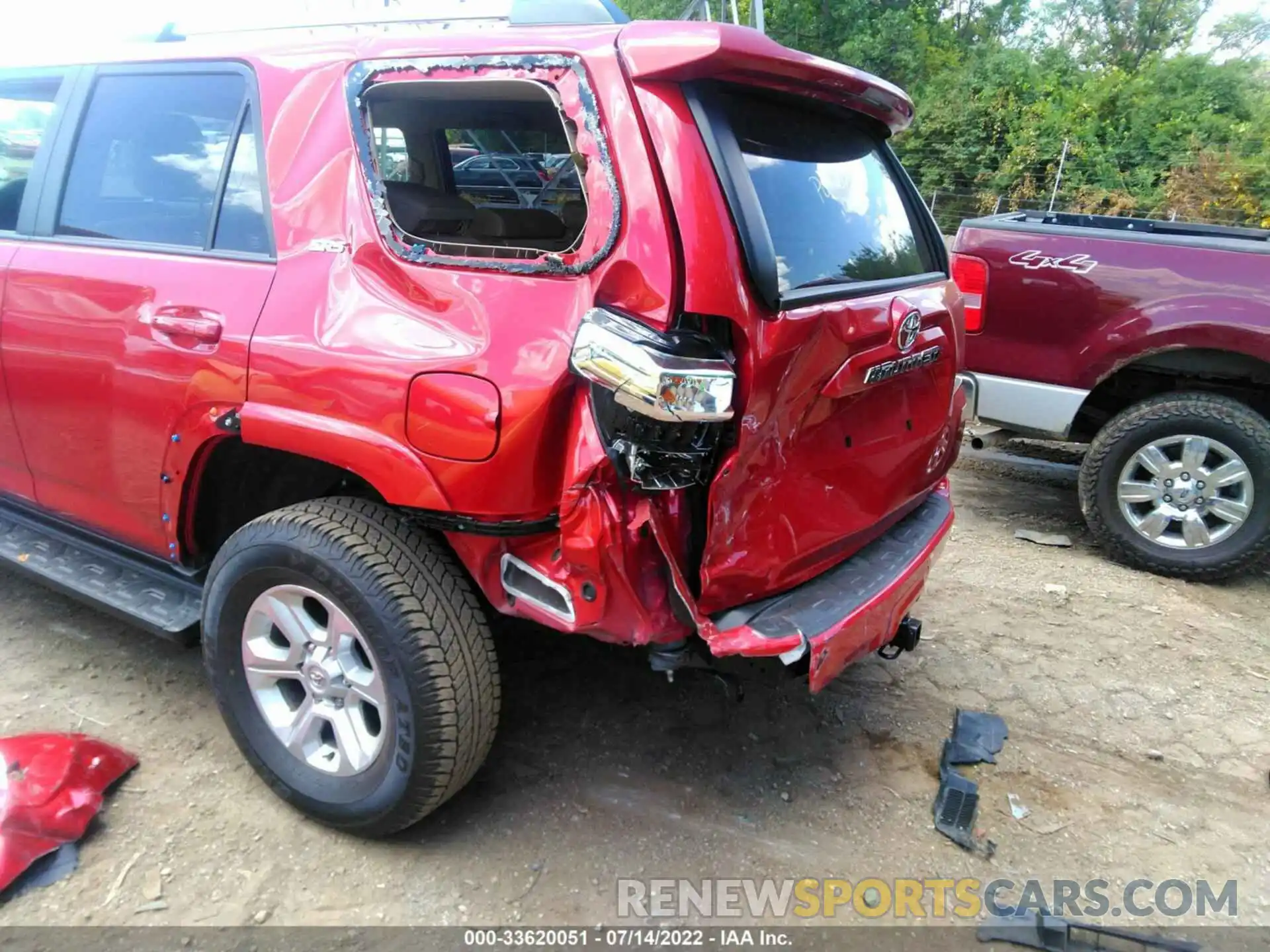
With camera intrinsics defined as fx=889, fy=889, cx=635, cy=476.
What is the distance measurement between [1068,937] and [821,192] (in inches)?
80.6

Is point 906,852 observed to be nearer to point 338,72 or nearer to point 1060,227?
point 338,72

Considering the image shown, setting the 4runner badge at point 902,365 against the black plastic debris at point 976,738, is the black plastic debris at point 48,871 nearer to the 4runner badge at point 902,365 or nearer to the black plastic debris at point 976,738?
the 4runner badge at point 902,365

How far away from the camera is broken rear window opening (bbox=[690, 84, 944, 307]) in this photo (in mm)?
2029

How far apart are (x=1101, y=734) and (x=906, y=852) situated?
1.04 m

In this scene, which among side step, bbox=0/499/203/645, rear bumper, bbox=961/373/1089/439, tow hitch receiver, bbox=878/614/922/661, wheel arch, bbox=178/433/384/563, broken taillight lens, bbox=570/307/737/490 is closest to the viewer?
broken taillight lens, bbox=570/307/737/490

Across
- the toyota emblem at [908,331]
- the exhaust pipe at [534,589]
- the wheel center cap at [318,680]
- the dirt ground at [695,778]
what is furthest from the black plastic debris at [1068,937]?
the wheel center cap at [318,680]

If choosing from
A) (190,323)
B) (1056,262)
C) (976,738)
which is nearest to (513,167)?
(190,323)

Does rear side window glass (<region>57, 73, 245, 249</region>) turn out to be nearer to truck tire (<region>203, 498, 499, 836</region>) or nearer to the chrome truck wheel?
truck tire (<region>203, 498, 499, 836</region>)

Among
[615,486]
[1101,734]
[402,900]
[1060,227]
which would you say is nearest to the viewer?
[615,486]

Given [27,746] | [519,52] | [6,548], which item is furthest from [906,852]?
[6,548]

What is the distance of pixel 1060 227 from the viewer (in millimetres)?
4559

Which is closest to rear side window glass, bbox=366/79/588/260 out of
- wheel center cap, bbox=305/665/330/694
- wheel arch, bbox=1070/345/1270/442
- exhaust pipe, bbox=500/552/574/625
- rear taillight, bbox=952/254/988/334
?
exhaust pipe, bbox=500/552/574/625

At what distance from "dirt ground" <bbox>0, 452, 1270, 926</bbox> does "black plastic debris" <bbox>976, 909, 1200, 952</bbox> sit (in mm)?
186

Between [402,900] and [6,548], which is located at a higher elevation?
[6,548]
